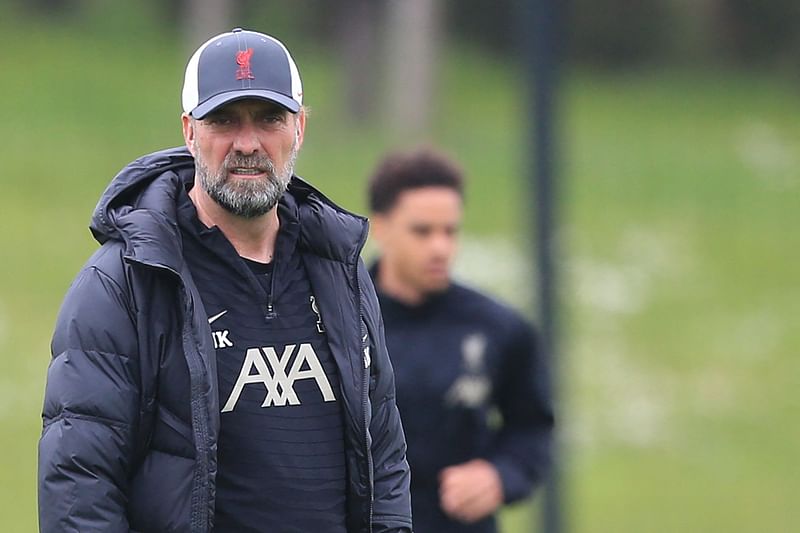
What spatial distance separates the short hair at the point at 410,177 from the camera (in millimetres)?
5156

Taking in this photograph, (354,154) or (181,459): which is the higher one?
(354,154)

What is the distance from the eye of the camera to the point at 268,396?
3340 millimetres

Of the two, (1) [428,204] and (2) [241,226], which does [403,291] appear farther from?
(2) [241,226]

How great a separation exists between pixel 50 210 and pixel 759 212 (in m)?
7.68

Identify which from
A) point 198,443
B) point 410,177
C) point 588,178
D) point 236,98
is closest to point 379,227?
point 410,177

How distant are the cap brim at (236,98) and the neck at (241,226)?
21cm

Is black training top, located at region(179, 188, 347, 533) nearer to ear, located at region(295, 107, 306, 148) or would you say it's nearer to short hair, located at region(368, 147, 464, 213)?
ear, located at region(295, 107, 306, 148)

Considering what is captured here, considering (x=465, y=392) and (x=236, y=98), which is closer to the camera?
(x=236, y=98)

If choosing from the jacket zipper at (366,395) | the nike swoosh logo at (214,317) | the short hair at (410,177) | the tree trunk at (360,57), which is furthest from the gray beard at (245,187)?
the tree trunk at (360,57)

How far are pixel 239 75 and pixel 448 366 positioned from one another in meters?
1.87

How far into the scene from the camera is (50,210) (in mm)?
15422

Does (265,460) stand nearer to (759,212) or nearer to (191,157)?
(191,157)

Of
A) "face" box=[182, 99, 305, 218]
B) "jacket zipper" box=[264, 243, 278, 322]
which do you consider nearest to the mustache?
"face" box=[182, 99, 305, 218]

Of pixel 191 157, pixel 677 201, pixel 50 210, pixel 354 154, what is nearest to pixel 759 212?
pixel 677 201
